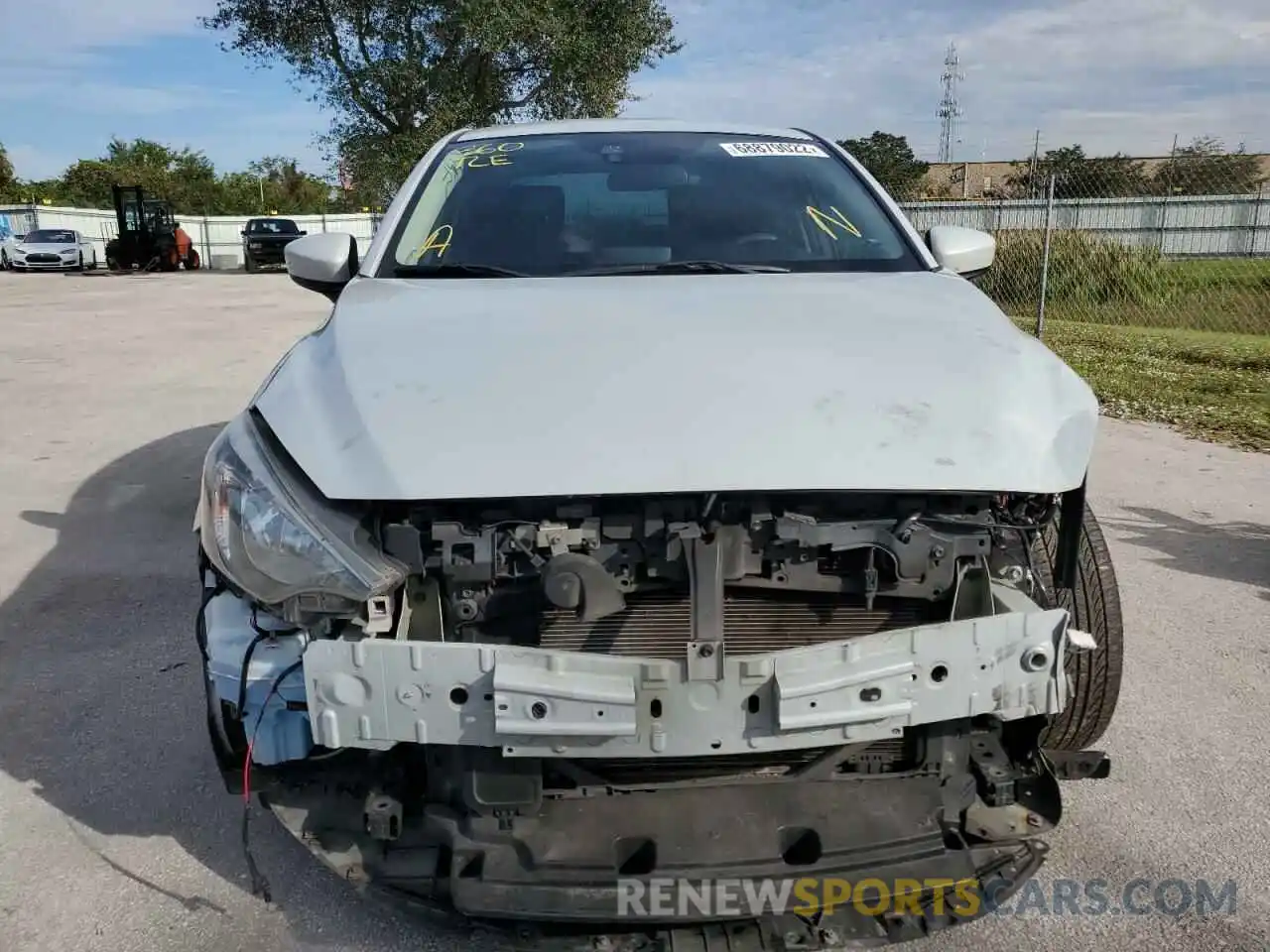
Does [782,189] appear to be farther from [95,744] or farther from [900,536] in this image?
[95,744]

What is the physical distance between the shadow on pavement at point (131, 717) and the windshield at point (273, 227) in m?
26.9

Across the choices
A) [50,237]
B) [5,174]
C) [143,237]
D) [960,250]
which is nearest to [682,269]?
[960,250]

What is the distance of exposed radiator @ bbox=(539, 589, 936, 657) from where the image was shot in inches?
82.7

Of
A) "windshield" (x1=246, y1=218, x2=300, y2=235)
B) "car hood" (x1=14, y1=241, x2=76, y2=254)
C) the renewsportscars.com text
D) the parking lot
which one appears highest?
"windshield" (x1=246, y1=218, x2=300, y2=235)

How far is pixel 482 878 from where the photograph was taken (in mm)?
2010

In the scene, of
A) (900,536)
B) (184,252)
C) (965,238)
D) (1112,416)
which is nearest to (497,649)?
(900,536)

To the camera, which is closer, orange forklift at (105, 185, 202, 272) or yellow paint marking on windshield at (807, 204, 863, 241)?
yellow paint marking on windshield at (807, 204, 863, 241)

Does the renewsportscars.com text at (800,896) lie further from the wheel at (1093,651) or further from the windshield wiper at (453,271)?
the windshield wiper at (453,271)

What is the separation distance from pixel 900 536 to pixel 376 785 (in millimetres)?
1186

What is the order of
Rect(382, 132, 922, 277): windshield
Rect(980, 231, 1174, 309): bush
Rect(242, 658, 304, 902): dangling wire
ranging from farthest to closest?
Rect(980, 231, 1174, 309): bush
Rect(382, 132, 922, 277): windshield
Rect(242, 658, 304, 902): dangling wire

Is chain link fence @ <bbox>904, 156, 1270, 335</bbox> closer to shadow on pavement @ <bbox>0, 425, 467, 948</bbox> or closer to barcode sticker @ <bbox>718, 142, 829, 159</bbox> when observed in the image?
barcode sticker @ <bbox>718, 142, 829, 159</bbox>

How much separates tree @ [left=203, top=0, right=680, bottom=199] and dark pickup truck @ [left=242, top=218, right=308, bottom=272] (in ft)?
19.7

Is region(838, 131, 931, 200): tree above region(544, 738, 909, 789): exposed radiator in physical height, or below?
above

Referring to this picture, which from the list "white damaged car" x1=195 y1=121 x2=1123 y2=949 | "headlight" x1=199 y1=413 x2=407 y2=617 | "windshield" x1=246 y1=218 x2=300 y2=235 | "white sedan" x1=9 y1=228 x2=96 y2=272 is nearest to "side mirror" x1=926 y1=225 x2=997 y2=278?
"white damaged car" x1=195 y1=121 x2=1123 y2=949
